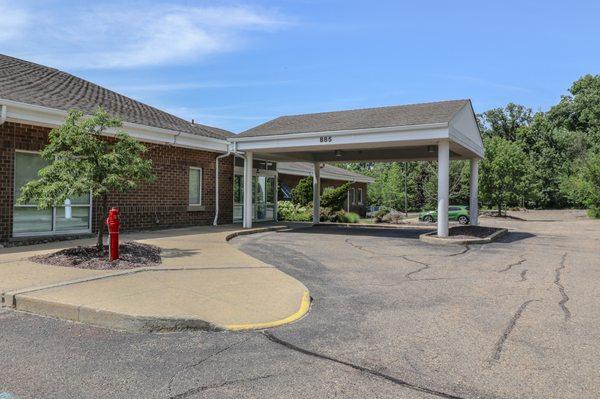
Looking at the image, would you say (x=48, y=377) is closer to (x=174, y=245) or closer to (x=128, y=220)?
(x=174, y=245)

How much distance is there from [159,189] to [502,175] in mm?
30809

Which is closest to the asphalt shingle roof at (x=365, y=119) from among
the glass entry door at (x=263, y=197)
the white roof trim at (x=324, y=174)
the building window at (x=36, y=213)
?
the glass entry door at (x=263, y=197)

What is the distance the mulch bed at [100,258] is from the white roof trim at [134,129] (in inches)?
154

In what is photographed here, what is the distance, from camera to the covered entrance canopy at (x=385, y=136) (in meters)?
15.6

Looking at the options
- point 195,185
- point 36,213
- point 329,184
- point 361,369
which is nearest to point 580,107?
point 329,184

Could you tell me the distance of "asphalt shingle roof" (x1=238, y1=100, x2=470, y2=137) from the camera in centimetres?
1608

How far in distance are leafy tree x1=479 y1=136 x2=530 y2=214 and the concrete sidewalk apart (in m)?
33.4

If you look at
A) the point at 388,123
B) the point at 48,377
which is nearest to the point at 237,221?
the point at 388,123

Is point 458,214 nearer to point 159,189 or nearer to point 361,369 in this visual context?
point 159,189

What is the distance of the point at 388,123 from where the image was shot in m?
16.2

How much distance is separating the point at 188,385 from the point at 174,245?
8.69 m

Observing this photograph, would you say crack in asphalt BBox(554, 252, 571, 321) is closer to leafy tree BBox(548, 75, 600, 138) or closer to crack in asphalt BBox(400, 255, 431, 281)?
crack in asphalt BBox(400, 255, 431, 281)

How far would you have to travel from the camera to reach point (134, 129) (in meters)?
14.9

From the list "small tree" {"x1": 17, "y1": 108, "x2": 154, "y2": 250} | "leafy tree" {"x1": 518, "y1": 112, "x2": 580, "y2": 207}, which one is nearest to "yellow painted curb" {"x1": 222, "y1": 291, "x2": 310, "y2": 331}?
"small tree" {"x1": 17, "y1": 108, "x2": 154, "y2": 250}
